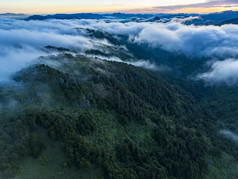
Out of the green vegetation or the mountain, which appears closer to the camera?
the mountain

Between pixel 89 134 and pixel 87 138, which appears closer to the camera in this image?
pixel 87 138

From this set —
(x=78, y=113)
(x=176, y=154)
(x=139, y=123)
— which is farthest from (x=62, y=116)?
(x=176, y=154)

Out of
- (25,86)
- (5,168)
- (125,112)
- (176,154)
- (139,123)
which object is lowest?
(176,154)

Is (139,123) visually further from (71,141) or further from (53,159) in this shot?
(53,159)

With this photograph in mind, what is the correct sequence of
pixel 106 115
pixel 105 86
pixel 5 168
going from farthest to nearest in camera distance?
pixel 105 86 → pixel 106 115 → pixel 5 168

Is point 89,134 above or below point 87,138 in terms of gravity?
below

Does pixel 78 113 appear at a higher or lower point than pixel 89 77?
lower

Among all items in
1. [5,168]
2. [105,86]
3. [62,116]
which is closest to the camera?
[5,168]

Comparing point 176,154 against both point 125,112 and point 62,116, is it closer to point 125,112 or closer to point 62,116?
point 125,112

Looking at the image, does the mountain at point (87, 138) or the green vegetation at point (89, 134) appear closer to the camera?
the mountain at point (87, 138)

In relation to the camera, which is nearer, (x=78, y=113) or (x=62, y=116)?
(x=62, y=116)
